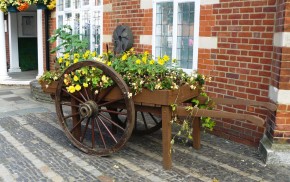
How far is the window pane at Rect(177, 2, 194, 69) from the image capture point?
18.0ft

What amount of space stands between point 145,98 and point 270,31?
1.86m

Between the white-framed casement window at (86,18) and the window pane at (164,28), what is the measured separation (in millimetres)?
1893

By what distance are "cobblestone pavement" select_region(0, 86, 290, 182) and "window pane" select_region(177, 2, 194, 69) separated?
128 cm

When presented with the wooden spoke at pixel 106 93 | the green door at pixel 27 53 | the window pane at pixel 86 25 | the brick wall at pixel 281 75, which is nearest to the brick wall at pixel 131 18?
the window pane at pixel 86 25

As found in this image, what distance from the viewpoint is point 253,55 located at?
4594mm

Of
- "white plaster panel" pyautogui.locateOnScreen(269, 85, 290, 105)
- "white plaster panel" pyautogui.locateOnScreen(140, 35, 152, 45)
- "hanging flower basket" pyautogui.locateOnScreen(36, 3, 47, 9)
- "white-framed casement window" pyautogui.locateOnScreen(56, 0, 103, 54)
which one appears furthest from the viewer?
"hanging flower basket" pyautogui.locateOnScreen(36, 3, 47, 9)

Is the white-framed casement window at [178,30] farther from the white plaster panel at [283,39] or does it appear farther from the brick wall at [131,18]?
the white plaster panel at [283,39]

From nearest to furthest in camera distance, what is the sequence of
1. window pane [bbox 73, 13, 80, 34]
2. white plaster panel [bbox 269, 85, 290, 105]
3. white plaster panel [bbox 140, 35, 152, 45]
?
white plaster panel [bbox 269, 85, 290, 105], white plaster panel [bbox 140, 35, 152, 45], window pane [bbox 73, 13, 80, 34]

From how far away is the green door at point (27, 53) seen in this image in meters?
13.6

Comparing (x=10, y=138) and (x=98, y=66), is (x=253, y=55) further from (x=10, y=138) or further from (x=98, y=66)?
(x=10, y=138)

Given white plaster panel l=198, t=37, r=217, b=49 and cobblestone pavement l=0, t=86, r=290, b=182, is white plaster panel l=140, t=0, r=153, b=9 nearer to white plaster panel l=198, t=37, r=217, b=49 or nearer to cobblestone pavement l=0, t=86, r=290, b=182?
white plaster panel l=198, t=37, r=217, b=49

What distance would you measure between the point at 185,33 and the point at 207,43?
550 millimetres

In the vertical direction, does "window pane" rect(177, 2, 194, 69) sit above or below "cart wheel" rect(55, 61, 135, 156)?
above

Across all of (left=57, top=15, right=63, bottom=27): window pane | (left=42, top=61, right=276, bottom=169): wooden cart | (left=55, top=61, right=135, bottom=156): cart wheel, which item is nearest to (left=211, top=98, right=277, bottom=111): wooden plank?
(left=42, top=61, right=276, bottom=169): wooden cart
